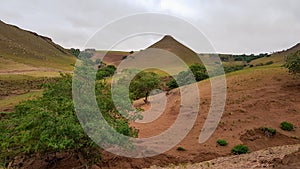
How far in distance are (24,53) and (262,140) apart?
114 m

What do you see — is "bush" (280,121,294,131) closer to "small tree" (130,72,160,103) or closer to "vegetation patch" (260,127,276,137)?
"vegetation patch" (260,127,276,137)

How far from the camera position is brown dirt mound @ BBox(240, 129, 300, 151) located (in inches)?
934

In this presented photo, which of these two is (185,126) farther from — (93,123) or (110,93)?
(93,123)

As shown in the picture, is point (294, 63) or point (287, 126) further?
point (294, 63)

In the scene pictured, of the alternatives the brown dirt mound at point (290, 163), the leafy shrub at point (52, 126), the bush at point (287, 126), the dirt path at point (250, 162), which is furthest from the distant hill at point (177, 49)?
the brown dirt mound at point (290, 163)

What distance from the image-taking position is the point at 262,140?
2444cm

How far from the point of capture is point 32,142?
1568cm

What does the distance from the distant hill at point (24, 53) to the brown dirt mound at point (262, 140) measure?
81.6 meters

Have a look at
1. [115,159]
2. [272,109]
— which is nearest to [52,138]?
[115,159]

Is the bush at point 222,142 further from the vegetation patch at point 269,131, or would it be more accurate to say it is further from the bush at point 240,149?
the vegetation patch at point 269,131

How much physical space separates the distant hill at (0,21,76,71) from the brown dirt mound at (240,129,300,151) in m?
81.6

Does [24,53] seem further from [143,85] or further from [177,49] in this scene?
[143,85]

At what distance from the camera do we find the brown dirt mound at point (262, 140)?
23.7 metres

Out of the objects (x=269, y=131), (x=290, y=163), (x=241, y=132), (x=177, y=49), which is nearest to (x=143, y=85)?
(x=241, y=132)
